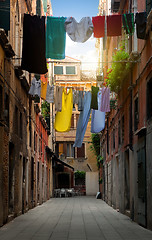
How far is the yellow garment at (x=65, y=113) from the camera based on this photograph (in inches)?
774

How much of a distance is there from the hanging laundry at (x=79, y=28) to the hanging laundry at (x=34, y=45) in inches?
32.7

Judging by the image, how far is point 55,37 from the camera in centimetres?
1337

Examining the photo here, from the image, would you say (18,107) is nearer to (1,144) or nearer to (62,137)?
(1,144)

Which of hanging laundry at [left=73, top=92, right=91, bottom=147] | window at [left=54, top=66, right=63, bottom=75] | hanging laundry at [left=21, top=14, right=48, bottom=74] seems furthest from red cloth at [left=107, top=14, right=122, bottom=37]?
window at [left=54, top=66, right=63, bottom=75]

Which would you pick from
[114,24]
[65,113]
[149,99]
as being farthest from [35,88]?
[149,99]

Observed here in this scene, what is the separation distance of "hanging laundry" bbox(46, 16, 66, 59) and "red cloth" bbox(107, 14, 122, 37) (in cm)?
145

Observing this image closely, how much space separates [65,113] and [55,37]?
693cm

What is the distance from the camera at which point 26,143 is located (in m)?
20.3

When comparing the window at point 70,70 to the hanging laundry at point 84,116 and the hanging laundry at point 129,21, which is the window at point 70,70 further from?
the hanging laundry at point 129,21

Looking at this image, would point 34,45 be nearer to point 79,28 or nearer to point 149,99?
point 79,28

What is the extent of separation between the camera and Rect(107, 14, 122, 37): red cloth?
13078 millimetres

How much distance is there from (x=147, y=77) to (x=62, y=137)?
3568 cm

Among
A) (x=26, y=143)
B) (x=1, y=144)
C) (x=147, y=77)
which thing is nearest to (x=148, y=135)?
(x=147, y=77)

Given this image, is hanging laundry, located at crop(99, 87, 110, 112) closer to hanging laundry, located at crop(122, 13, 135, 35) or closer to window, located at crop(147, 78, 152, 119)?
hanging laundry, located at crop(122, 13, 135, 35)
